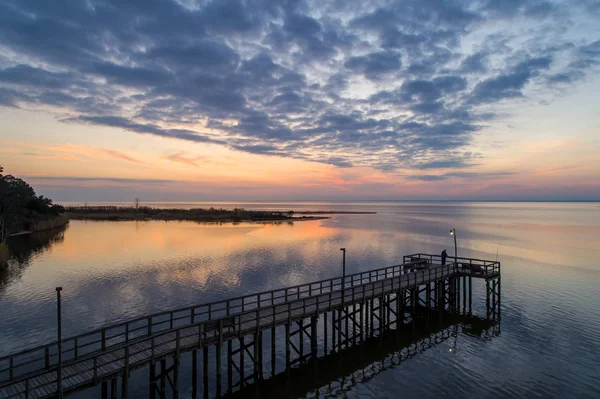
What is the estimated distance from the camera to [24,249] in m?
52.3

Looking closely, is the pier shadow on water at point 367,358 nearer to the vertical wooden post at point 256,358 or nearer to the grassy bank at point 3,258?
the vertical wooden post at point 256,358

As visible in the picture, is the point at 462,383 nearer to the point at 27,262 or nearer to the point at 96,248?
the point at 27,262

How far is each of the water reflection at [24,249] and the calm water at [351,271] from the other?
0.77 feet

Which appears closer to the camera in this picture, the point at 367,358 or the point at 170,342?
the point at 170,342

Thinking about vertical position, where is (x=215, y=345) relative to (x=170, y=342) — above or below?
below

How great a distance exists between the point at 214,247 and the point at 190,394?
42161 mm

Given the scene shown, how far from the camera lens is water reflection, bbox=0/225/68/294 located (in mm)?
36156

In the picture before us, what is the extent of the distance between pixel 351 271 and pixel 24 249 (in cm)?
4796

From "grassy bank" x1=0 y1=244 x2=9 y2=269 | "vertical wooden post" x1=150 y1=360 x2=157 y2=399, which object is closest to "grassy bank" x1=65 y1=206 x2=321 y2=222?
"grassy bank" x1=0 y1=244 x2=9 y2=269

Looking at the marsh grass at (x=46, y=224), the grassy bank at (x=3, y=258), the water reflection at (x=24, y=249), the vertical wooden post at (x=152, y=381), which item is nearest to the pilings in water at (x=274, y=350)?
the vertical wooden post at (x=152, y=381)

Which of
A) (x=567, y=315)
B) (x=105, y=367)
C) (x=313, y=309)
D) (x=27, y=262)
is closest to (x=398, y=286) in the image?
(x=313, y=309)

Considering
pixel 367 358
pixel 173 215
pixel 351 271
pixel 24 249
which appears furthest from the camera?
pixel 173 215

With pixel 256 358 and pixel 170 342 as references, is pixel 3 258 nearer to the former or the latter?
pixel 170 342

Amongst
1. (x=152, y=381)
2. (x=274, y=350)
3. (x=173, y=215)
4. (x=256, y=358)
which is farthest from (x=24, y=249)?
(x=173, y=215)
